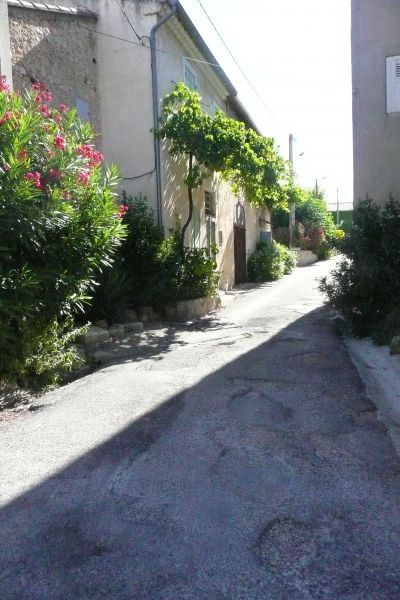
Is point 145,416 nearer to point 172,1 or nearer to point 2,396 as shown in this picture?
point 2,396

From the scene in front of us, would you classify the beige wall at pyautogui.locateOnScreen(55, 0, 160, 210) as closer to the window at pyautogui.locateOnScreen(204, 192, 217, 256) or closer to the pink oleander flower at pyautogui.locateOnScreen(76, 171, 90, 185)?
the window at pyautogui.locateOnScreen(204, 192, 217, 256)

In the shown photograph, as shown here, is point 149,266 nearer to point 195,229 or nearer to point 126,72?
point 195,229

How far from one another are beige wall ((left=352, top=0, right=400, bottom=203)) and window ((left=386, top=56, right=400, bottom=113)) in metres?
0.07

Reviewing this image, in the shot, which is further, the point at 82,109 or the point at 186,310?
the point at 186,310

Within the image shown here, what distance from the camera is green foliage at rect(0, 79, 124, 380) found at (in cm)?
568

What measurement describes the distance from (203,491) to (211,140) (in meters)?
8.79

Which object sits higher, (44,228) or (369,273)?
(44,228)

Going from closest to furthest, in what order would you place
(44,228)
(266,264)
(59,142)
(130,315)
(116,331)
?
(44,228)
(59,142)
(116,331)
(130,315)
(266,264)

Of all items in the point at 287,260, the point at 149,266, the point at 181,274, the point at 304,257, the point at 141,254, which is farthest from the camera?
the point at 304,257

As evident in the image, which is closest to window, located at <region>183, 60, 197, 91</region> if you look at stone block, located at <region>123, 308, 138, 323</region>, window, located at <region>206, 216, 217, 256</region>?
window, located at <region>206, 216, 217, 256</region>

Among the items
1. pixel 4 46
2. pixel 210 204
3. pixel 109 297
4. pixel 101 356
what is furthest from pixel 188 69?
pixel 101 356

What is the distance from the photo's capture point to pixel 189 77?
13680 mm

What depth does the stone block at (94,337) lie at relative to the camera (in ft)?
26.2

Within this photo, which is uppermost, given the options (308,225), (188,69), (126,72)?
(188,69)
